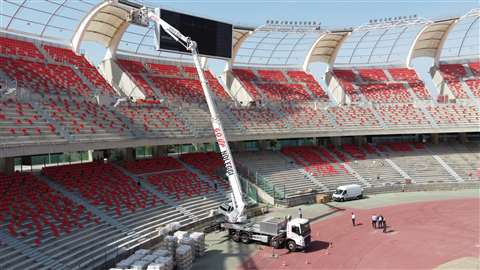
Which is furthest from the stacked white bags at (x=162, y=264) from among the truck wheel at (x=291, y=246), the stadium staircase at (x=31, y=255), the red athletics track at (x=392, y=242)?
the truck wheel at (x=291, y=246)

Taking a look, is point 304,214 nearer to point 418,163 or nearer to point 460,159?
point 418,163

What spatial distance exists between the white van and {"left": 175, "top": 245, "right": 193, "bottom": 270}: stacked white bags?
2100 centimetres

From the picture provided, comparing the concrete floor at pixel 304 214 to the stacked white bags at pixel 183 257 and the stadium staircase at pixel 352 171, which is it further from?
the stadium staircase at pixel 352 171

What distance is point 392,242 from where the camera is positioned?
82.0 ft

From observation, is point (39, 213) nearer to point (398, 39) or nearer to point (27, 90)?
point (27, 90)

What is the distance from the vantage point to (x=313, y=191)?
39688 millimetres

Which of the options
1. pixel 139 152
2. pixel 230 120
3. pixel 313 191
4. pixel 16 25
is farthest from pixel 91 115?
pixel 313 191

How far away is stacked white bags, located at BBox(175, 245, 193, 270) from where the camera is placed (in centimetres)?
2102

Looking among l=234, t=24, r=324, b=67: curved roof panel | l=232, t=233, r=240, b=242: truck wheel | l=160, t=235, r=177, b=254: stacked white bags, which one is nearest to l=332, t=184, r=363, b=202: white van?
l=232, t=233, r=240, b=242: truck wheel

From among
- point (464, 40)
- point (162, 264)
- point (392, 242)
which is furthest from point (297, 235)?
point (464, 40)

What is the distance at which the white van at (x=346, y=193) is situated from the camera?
127 feet

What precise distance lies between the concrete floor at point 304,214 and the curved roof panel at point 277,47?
24.1m

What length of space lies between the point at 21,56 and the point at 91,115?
1059cm

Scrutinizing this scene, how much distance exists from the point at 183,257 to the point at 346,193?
22263 millimetres
